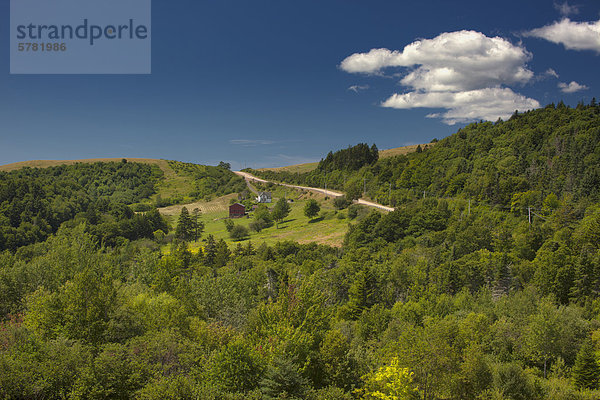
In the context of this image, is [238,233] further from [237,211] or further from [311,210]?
[237,211]

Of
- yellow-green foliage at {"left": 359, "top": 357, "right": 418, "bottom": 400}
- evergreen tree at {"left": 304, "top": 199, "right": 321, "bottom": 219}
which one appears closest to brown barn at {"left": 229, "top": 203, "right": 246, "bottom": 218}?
evergreen tree at {"left": 304, "top": 199, "right": 321, "bottom": 219}

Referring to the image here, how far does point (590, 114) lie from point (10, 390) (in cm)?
14361

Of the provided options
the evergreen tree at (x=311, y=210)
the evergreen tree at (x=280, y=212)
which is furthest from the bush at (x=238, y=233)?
the evergreen tree at (x=311, y=210)

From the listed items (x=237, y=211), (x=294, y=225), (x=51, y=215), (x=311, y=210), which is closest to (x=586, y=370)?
(x=311, y=210)

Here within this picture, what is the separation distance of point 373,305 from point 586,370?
2757 centimetres

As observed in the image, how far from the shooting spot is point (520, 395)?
2872 centimetres

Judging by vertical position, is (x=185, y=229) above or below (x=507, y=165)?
below

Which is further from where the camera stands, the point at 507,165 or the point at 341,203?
the point at 341,203

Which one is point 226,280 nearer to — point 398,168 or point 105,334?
point 105,334

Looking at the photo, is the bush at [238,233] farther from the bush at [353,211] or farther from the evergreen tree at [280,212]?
the bush at [353,211]

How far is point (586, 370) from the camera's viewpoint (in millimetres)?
36156

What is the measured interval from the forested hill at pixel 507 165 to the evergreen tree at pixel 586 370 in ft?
173

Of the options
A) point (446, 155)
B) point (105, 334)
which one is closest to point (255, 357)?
point (105, 334)

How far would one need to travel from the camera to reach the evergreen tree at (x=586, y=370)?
3578cm
